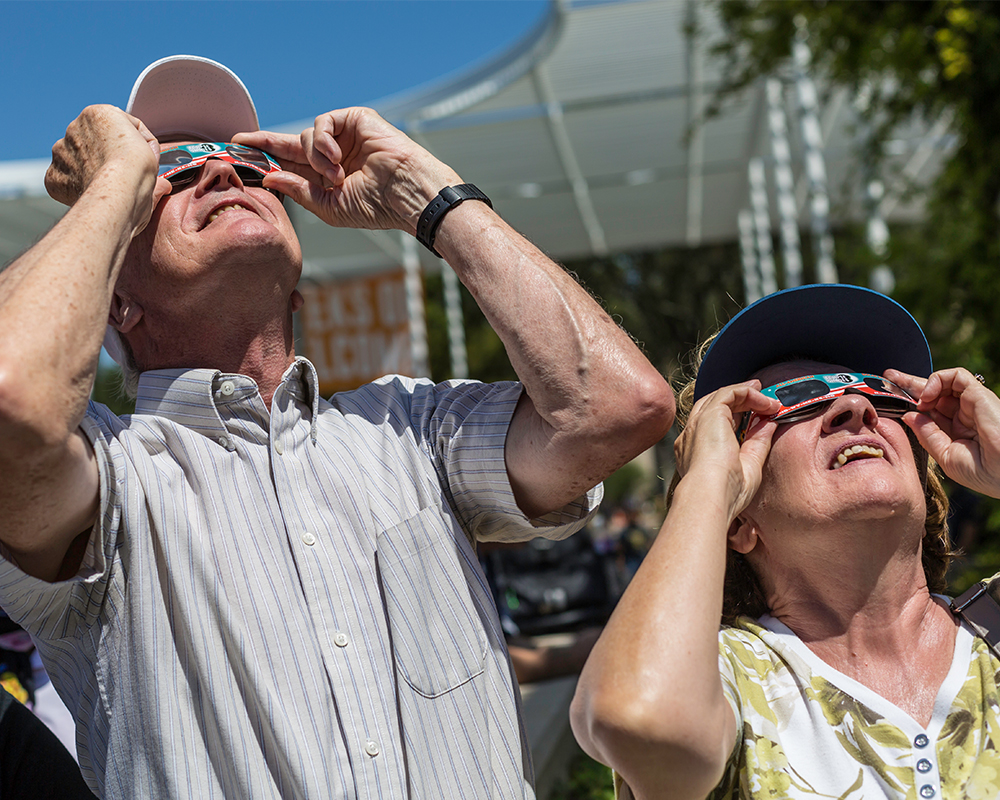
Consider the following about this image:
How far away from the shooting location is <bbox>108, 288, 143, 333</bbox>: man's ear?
1.98m

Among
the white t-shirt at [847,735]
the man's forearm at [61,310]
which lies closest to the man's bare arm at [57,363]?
the man's forearm at [61,310]

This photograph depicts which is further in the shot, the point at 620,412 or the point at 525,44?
the point at 525,44

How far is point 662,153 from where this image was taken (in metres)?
13.0

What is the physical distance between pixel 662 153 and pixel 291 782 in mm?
12567

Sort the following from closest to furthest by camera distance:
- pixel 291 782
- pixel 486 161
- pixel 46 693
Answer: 1. pixel 291 782
2. pixel 46 693
3. pixel 486 161

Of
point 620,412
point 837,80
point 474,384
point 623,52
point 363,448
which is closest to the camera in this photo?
point 620,412

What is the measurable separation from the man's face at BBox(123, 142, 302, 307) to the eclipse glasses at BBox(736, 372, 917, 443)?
1.07 meters

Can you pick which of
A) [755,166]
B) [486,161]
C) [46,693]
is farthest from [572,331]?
[755,166]

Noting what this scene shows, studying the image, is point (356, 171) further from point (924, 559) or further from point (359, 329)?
point (359, 329)

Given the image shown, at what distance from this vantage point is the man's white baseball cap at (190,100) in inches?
84.4

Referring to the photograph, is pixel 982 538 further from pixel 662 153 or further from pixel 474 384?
pixel 662 153

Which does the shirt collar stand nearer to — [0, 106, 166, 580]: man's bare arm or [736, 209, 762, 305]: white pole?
[0, 106, 166, 580]: man's bare arm

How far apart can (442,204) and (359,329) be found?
28.6ft

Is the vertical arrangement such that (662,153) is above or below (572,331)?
below
